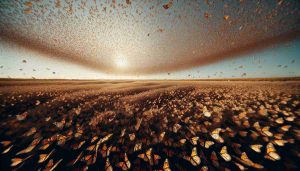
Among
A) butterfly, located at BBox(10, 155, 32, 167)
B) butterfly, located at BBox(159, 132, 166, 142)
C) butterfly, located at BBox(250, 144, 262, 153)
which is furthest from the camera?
butterfly, located at BBox(159, 132, 166, 142)

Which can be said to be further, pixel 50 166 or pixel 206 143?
pixel 206 143

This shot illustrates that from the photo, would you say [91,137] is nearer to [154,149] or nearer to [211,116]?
[154,149]

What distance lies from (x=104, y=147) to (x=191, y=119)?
2.79 m

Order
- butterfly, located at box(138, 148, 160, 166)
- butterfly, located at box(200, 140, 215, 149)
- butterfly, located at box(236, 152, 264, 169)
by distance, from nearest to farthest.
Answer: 1. butterfly, located at box(236, 152, 264, 169)
2. butterfly, located at box(138, 148, 160, 166)
3. butterfly, located at box(200, 140, 215, 149)

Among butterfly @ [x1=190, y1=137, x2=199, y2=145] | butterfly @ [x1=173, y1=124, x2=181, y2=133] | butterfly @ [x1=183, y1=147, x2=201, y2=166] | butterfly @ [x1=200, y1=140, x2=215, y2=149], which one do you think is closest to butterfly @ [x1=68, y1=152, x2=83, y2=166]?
butterfly @ [x1=183, y1=147, x2=201, y2=166]

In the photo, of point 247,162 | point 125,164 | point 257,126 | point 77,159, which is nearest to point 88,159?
point 77,159

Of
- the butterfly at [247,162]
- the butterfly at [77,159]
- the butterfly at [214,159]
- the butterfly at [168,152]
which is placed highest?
the butterfly at [247,162]

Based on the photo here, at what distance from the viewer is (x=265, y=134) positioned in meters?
2.45

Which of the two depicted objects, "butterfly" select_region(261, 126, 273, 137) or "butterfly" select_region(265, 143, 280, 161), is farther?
"butterfly" select_region(261, 126, 273, 137)

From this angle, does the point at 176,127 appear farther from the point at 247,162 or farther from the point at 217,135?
the point at 247,162

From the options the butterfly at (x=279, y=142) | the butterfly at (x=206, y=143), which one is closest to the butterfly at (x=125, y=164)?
the butterfly at (x=206, y=143)

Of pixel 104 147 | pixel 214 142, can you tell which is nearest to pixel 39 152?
pixel 104 147

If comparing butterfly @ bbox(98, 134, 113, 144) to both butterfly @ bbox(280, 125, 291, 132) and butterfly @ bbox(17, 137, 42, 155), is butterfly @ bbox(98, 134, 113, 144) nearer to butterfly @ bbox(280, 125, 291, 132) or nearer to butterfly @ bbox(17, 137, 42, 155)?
butterfly @ bbox(17, 137, 42, 155)

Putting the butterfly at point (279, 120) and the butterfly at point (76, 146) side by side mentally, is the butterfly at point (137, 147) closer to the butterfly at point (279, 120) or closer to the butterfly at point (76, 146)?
the butterfly at point (76, 146)
